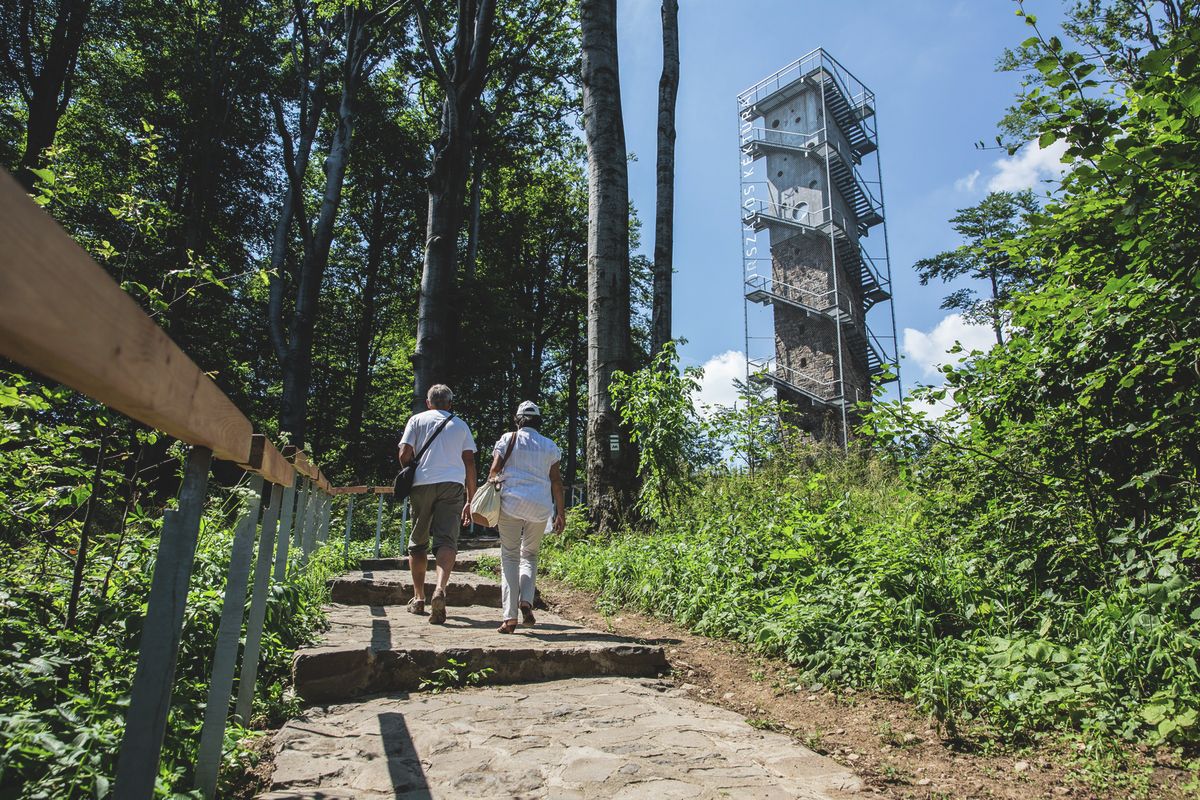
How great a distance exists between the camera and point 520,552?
18.4 feet

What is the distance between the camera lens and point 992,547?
445cm

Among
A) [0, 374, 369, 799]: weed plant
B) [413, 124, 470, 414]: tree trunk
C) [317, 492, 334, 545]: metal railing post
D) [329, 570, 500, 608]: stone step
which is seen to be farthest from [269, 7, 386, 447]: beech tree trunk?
[0, 374, 369, 799]: weed plant

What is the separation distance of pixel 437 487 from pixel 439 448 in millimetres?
320

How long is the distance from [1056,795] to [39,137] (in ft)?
56.9

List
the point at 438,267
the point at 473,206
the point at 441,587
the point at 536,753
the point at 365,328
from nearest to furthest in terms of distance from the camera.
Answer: the point at 536,753
the point at 441,587
the point at 438,267
the point at 473,206
the point at 365,328

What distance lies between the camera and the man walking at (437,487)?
19.2ft

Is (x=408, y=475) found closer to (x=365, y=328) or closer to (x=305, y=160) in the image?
(x=305, y=160)

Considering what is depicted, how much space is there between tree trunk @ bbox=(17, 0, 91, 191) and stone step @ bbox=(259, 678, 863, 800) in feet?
47.6

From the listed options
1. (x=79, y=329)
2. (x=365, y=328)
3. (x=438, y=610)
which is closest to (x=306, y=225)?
(x=365, y=328)

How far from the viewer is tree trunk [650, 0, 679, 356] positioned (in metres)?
12.4

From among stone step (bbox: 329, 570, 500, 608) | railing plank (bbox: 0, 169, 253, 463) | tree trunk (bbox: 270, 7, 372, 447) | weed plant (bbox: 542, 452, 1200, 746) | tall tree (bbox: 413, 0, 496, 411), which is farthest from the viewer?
tree trunk (bbox: 270, 7, 372, 447)

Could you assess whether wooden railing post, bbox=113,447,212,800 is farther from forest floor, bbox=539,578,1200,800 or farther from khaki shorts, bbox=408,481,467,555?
khaki shorts, bbox=408,481,467,555

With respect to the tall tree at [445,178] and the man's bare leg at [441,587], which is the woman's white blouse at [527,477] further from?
the tall tree at [445,178]

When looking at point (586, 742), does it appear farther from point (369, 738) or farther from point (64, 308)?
point (64, 308)
